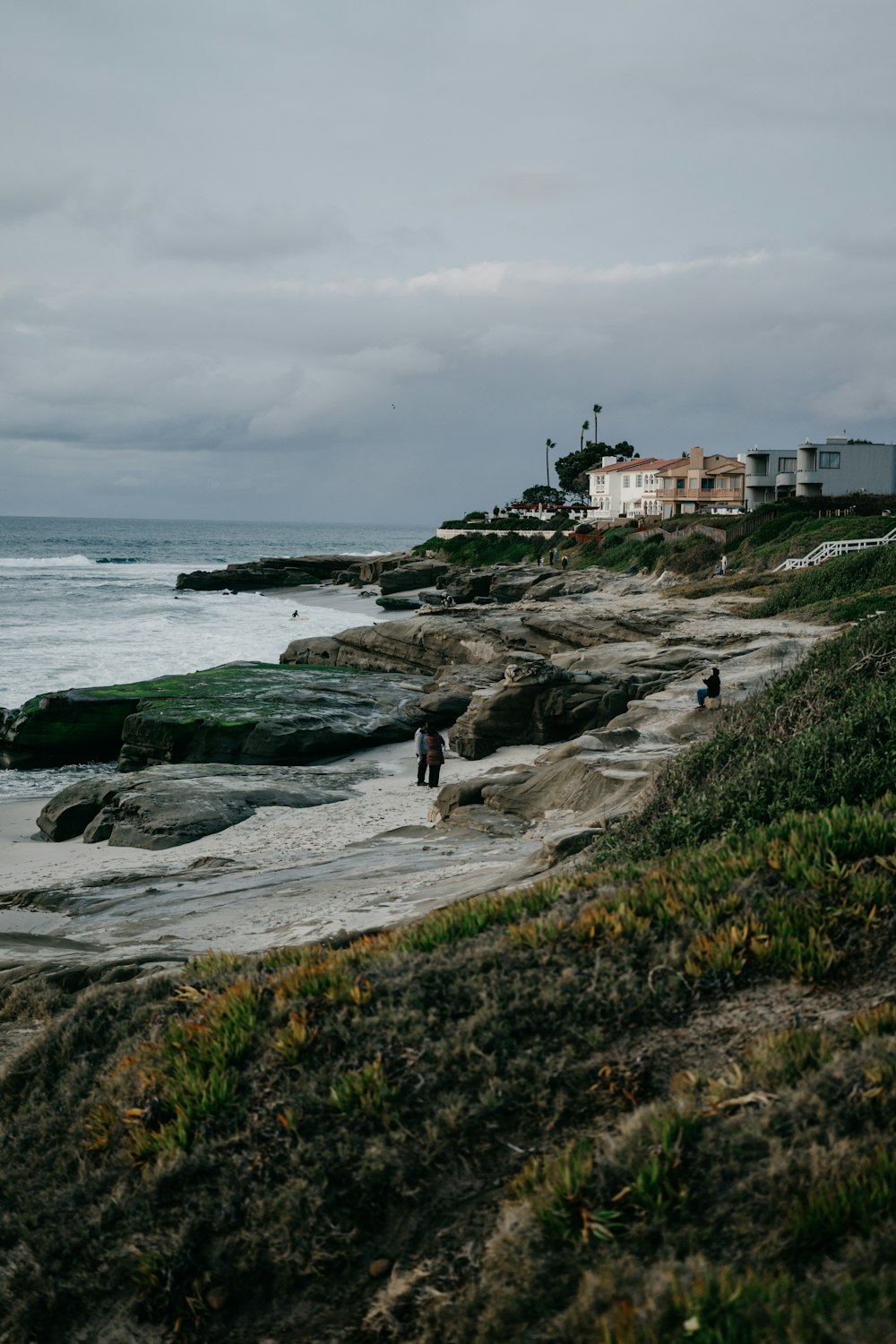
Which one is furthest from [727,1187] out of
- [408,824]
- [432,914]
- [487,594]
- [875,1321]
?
[487,594]

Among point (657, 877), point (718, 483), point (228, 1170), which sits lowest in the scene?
point (228, 1170)

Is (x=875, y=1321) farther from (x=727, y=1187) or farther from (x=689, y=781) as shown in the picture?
(x=689, y=781)

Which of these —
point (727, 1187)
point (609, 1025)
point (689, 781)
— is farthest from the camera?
point (689, 781)

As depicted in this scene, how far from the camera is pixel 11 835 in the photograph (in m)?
19.8

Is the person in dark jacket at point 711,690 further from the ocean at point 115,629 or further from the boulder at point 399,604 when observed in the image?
the boulder at point 399,604

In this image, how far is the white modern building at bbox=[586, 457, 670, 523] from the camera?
377 feet

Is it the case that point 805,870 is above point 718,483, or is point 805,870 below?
below

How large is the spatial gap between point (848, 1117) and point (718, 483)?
4283 inches

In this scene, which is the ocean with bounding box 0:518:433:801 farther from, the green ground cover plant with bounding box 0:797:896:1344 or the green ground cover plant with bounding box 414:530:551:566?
the green ground cover plant with bounding box 414:530:551:566

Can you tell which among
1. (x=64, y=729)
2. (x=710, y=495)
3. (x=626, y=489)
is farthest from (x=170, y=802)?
(x=626, y=489)

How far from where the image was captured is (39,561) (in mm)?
132125

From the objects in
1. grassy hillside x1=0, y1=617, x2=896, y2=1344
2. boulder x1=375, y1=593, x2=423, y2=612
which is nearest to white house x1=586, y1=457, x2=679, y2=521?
boulder x1=375, y1=593, x2=423, y2=612

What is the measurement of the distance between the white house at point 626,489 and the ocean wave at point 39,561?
2701 inches

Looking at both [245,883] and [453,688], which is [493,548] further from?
[245,883]
